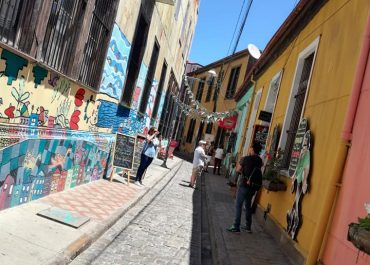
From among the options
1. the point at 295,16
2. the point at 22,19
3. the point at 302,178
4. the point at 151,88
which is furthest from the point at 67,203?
the point at 151,88

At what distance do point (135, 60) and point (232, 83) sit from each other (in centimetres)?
2189

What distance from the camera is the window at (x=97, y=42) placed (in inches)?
311

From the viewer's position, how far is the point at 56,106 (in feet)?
21.9

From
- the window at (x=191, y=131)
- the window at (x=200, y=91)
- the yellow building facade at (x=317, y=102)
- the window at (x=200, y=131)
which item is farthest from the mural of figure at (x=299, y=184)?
the window at (x=200, y=91)

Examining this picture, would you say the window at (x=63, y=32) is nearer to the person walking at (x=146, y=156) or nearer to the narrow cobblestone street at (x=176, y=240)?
the narrow cobblestone street at (x=176, y=240)

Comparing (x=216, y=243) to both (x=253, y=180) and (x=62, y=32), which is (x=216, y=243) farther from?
(x=62, y=32)

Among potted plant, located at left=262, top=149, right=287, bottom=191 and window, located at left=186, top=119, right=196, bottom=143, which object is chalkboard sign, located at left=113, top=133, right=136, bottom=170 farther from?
window, located at left=186, top=119, right=196, bottom=143

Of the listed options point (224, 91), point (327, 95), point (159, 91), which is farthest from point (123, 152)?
point (224, 91)

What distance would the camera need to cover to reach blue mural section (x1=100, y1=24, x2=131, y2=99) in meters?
8.92

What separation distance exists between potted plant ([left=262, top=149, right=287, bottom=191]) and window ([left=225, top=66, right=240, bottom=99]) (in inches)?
920

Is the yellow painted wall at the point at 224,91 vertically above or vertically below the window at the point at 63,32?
above

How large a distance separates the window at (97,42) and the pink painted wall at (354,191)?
4476 millimetres

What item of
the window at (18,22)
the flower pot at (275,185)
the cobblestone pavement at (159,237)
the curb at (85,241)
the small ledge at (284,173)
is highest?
the window at (18,22)

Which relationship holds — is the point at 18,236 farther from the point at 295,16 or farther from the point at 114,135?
the point at 295,16
